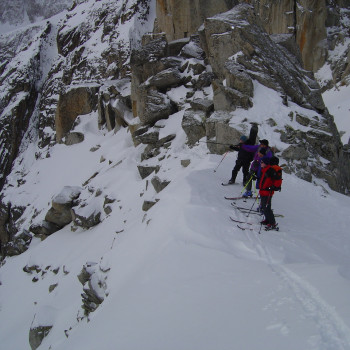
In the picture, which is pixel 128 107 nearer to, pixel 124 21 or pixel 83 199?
pixel 83 199

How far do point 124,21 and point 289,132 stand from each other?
28.1 m

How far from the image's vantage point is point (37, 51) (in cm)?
4178

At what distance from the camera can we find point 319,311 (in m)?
3.75

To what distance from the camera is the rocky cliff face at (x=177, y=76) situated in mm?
14798

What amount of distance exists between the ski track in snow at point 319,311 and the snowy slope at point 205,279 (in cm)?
1

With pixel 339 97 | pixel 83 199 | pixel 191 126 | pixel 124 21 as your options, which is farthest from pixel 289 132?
pixel 124 21

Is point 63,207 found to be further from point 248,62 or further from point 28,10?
point 28,10

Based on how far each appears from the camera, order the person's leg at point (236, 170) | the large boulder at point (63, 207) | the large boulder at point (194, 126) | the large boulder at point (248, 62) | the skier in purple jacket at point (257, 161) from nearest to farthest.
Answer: the skier in purple jacket at point (257, 161) → the person's leg at point (236, 170) → the large boulder at point (248, 62) → the large boulder at point (194, 126) → the large boulder at point (63, 207)

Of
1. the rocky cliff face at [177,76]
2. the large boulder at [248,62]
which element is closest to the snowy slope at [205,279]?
the rocky cliff face at [177,76]

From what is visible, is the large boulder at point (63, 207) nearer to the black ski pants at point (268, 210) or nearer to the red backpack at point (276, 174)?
the black ski pants at point (268, 210)

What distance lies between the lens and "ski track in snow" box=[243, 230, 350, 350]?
3.20 meters

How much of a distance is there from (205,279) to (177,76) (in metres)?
17.0

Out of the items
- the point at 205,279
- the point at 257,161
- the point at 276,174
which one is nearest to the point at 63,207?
the point at 257,161

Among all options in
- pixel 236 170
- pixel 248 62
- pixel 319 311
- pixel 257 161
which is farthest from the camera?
pixel 248 62
